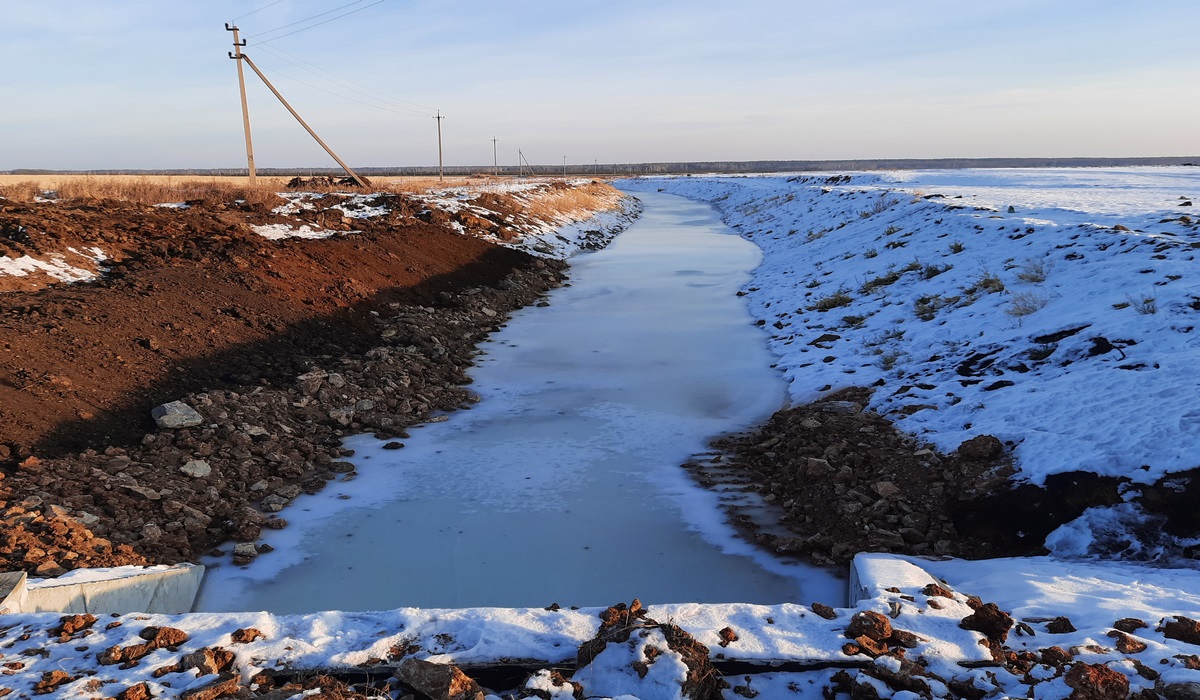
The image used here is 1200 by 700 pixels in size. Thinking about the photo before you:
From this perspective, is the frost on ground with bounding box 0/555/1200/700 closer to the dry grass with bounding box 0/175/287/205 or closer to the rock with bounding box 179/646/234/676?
the rock with bounding box 179/646/234/676

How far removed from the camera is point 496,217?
72.7 ft

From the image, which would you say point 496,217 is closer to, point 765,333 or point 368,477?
point 765,333

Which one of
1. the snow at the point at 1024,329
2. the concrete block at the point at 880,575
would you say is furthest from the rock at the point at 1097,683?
the snow at the point at 1024,329

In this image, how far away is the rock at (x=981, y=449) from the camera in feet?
17.6

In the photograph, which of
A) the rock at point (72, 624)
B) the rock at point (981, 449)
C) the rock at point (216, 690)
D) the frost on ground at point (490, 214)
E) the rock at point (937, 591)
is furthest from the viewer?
the frost on ground at point (490, 214)

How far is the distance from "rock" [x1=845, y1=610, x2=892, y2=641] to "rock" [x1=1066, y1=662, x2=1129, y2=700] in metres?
0.74

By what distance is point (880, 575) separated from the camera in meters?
4.17

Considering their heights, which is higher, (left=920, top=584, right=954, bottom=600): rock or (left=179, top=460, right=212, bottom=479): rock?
(left=179, top=460, right=212, bottom=479): rock

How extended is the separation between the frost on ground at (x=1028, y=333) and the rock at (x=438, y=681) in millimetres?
3954

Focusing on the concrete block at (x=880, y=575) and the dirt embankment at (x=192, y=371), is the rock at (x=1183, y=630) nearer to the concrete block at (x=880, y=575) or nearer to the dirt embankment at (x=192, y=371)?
the concrete block at (x=880, y=575)

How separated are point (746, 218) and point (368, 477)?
32.7 m

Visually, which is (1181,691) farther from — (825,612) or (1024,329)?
(1024,329)

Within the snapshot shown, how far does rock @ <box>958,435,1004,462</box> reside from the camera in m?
5.36

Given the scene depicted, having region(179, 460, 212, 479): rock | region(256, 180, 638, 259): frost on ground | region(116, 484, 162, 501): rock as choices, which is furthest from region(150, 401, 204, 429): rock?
region(256, 180, 638, 259): frost on ground
